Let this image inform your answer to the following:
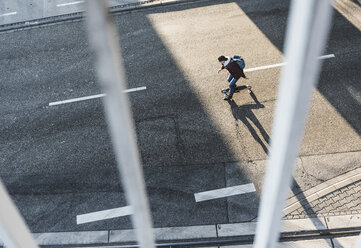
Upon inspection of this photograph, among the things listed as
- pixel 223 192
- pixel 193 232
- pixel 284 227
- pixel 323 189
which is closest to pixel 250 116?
pixel 223 192

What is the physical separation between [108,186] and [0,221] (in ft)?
18.5

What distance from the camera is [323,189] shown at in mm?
7301

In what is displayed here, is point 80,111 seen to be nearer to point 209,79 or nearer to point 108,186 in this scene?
point 108,186

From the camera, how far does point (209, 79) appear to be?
9.69m

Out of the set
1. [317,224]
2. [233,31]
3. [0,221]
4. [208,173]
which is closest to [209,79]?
[233,31]

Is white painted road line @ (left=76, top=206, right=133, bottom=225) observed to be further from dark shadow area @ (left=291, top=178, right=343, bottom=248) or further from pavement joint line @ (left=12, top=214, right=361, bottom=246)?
dark shadow area @ (left=291, top=178, right=343, bottom=248)

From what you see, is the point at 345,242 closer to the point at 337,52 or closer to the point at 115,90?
the point at 337,52

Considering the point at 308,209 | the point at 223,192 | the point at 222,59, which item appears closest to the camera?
the point at 308,209

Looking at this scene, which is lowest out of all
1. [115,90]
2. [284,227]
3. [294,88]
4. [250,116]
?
[284,227]

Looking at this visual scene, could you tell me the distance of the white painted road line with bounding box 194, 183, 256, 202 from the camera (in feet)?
24.1

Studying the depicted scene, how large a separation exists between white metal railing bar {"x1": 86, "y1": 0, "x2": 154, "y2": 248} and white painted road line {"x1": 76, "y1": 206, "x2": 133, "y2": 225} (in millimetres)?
5271

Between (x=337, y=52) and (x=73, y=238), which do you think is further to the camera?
(x=337, y=52)

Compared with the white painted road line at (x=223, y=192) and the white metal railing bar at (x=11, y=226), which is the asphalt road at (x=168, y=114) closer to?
the white painted road line at (x=223, y=192)

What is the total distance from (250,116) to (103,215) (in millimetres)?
3930
